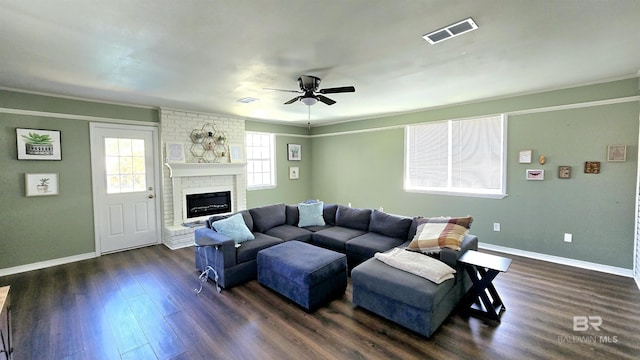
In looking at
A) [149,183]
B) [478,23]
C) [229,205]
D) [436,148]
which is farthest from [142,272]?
[436,148]

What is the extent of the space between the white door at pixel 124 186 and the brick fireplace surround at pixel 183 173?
211 mm

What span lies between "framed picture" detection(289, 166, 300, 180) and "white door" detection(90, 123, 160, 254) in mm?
3154

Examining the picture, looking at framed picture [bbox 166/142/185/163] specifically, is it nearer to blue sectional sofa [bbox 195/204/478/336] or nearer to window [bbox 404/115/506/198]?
blue sectional sofa [bbox 195/204/478/336]

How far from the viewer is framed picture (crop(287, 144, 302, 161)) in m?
7.33

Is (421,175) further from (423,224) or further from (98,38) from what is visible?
(98,38)

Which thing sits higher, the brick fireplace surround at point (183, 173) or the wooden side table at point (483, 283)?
the brick fireplace surround at point (183, 173)

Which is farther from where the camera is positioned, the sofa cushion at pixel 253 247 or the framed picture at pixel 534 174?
the framed picture at pixel 534 174

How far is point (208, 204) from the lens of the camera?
19.0 feet

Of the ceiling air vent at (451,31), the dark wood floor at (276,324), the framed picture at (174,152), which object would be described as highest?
the ceiling air vent at (451,31)

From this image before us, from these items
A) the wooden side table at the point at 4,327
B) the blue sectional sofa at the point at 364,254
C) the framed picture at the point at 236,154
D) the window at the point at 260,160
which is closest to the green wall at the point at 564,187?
the blue sectional sofa at the point at 364,254

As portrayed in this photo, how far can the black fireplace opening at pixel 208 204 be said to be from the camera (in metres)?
5.50

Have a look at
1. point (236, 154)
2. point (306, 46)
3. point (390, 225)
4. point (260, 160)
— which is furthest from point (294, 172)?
point (306, 46)

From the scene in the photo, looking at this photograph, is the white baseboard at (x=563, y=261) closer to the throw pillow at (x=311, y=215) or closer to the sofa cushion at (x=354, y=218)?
the sofa cushion at (x=354, y=218)

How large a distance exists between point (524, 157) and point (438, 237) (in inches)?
95.4
